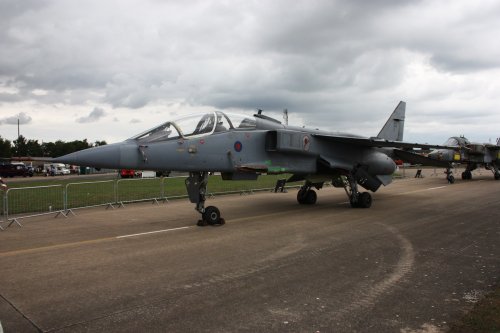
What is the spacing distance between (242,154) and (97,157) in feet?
12.0

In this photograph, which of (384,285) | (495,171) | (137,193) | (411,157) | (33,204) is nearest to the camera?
(384,285)

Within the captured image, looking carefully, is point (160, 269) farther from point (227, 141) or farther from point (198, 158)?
point (227, 141)

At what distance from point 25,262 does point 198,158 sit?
161 inches

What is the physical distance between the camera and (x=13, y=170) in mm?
51062

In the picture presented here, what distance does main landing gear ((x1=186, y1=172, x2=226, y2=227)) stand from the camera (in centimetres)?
932

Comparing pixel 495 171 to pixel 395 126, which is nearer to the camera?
pixel 395 126

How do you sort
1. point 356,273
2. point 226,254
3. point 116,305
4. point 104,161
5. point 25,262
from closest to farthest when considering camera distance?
point 116,305 < point 356,273 < point 25,262 < point 226,254 < point 104,161

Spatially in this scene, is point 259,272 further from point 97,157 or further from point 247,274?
point 97,157

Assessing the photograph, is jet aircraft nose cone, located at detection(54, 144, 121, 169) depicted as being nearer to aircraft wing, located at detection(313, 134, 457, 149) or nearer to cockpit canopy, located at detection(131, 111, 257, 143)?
cockpit canopy, located at detection(131, 111, 257, 143)

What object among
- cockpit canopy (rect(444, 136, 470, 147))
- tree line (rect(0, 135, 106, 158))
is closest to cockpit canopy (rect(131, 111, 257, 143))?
cockpit canopy (rect(444, 136, 470, 147))

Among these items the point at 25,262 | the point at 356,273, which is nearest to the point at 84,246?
the point at 25,262

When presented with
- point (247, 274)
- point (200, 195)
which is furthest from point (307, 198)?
point (247, 274)

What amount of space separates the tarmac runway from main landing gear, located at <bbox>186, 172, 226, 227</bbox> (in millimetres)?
282

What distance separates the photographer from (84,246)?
7203 mm
